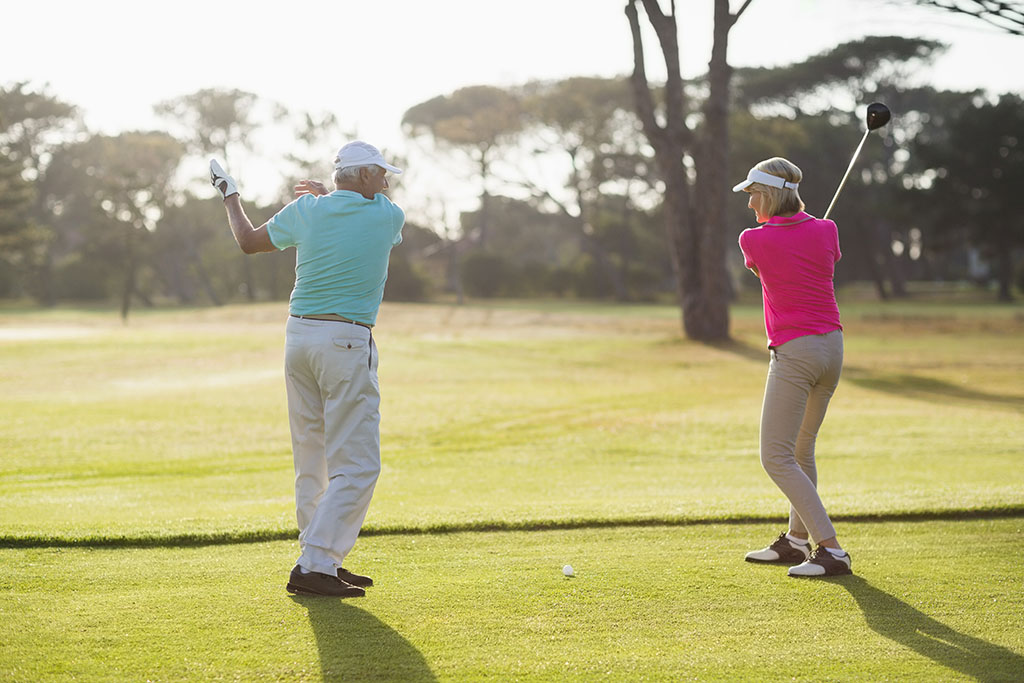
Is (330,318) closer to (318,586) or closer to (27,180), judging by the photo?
(318,586)

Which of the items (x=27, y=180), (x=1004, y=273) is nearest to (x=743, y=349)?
(x=1004, y=273)

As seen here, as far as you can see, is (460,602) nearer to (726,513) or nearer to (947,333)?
(726,513)

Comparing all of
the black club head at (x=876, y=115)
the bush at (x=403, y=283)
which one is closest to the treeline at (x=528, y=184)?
the bush at (x=403, y=283)

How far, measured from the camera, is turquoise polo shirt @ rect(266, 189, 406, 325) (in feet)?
16.3

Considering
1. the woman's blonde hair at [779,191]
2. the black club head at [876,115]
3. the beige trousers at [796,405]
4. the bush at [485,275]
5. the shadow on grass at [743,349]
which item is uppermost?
the black club head at [876,115]

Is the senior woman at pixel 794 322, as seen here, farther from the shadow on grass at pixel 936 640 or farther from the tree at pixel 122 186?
the tree at pixel 122 186

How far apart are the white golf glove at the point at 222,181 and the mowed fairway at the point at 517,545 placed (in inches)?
75.7

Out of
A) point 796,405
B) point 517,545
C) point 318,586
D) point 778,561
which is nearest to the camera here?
point 318,586

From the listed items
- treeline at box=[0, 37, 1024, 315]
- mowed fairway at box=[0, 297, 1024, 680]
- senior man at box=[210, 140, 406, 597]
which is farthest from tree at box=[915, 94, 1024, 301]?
senior man at box=[210, 140, 406, 597]

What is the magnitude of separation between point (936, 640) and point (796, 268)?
1964 mm

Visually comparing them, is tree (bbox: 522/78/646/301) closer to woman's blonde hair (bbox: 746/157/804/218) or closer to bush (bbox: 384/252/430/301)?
bush (bbox: 384/252/430/301)

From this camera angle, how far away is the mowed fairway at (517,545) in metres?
4.11

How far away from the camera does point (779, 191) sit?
17.6ft

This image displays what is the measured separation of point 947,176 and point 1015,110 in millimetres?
4227
